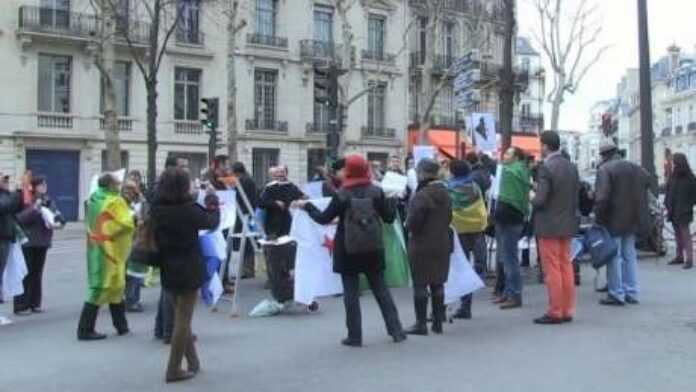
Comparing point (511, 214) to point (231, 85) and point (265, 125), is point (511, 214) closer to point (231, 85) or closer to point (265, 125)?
point (231, 85)

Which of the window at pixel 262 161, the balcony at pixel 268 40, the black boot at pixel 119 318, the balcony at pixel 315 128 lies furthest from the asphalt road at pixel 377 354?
the balcony at pixel 315 128

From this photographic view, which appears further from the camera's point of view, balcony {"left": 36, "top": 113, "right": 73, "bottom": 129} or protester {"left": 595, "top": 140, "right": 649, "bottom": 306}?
balcony {"left": 36, "top": 113, "right": 73, "bottom": 129}

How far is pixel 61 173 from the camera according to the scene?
37469 mm

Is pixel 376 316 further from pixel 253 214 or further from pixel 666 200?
pixel 666 200

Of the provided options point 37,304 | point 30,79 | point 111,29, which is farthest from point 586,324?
point 30,79

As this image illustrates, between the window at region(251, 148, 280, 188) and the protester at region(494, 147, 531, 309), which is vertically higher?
the window at region(251, 148, 280, 188)

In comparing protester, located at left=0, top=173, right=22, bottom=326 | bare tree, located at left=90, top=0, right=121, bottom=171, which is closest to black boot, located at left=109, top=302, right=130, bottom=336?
protester, located at left=0, top=173, right=22, bottom=326

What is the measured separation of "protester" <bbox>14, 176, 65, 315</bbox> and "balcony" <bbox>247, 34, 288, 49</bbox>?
106ft

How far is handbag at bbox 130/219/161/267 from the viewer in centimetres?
745

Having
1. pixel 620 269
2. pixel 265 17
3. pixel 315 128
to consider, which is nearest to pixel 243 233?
pixel 620 269

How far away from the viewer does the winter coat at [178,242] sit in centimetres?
739

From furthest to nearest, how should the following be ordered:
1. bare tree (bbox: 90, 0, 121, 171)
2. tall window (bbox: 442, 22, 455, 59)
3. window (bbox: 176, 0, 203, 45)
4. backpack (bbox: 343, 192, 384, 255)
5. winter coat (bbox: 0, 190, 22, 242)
→ tall window (bbox: 442, 22, 455, 59) → window (bbox: 176, 0, 203, 45) → bare tree (bbox: 90, 0, 121, 171) → winter coat (bbox: 0, 190, 22, 242) → backpack (bbox: 343, 192, 384, 255)

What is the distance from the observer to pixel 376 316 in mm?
10570

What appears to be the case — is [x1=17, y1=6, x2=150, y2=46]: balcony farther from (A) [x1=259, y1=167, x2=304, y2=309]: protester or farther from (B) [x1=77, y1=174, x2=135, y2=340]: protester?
(B) [x1=77, y1=174, x2=135, y2=340]: protester
